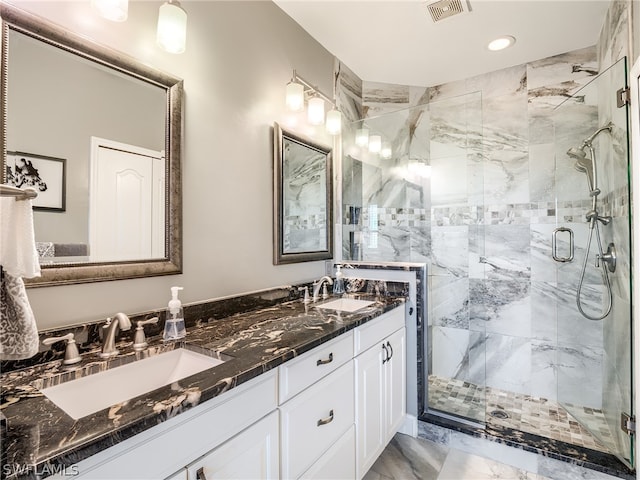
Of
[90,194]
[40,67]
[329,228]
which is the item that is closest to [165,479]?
[90,194]

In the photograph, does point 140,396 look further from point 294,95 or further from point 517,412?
point 517,412

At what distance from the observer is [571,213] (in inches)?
89.3

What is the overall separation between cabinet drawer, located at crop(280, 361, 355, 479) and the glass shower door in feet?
4.84

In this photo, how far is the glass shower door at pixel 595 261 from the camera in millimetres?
1727

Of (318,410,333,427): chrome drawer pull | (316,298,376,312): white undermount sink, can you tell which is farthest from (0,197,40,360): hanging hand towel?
(316,298,376,312): white undermount sink

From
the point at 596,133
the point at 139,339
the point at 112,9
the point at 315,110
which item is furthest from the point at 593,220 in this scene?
the point at 112,9

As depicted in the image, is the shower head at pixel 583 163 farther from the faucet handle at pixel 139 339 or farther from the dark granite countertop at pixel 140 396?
A: the faucet handle at pixel 139 339

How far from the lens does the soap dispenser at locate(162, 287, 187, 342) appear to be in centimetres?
126

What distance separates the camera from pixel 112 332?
111 centimetres

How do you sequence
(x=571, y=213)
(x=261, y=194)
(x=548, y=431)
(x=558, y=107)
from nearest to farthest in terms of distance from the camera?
1. (x=261, y=194)
2. (x=548, y=431)
3. (x=571, y=213)
4. (x=558, y=107)

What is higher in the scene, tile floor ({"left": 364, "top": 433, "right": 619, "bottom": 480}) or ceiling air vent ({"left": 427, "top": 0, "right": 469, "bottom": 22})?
ceiling air vent ({"left": 427, "top": 0, "right": 469, "bottom": 22})

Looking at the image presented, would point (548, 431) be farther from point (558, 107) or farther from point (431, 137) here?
point (558, 107)

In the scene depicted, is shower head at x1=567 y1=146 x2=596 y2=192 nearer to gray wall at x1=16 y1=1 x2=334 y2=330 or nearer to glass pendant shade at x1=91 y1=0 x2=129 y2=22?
gray wall at x1=16 y1=1 x2=334 y2=330

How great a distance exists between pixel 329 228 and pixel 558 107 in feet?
6.30
